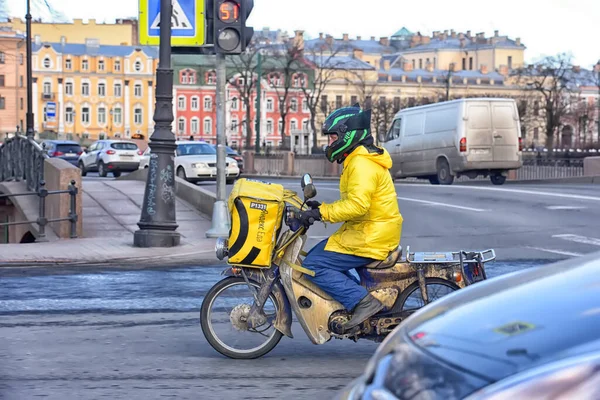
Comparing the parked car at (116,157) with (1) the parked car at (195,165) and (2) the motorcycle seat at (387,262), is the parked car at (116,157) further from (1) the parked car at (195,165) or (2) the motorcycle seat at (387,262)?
(2) the motorcycle seat at (387,262)

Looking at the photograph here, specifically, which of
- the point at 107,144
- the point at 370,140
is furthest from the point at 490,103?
the point at 370,140

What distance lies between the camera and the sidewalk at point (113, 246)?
43.4 feet

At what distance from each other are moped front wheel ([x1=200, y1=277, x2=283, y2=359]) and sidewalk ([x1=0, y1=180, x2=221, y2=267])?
20.6 feet

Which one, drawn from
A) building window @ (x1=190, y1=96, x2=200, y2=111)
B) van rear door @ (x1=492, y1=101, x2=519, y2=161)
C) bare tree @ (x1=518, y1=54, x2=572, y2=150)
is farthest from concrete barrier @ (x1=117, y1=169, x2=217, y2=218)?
building window @ (x1=190, y1=96, x2=200, y2=111)

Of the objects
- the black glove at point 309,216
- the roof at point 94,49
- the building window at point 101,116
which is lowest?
the black glove at point 309,216

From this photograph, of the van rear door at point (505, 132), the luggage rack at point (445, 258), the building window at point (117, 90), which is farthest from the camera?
the building window at point (117, 90)

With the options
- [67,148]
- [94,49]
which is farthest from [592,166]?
[94,49]

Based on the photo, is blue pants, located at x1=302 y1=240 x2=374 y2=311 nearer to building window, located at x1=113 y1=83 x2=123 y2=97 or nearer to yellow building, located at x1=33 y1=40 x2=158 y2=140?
yellow building, located at x1=33 y1=40 x2=158 y2=140

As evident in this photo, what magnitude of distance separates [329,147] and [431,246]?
864 cm

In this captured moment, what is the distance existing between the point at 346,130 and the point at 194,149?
90.0 feet

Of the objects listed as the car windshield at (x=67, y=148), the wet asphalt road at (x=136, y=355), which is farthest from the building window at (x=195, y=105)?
the wet asphalt road at (x=136, y=355)

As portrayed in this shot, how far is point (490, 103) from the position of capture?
3031cm

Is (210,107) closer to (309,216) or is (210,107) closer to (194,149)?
(194,149)

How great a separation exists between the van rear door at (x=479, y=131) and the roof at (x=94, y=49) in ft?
326
